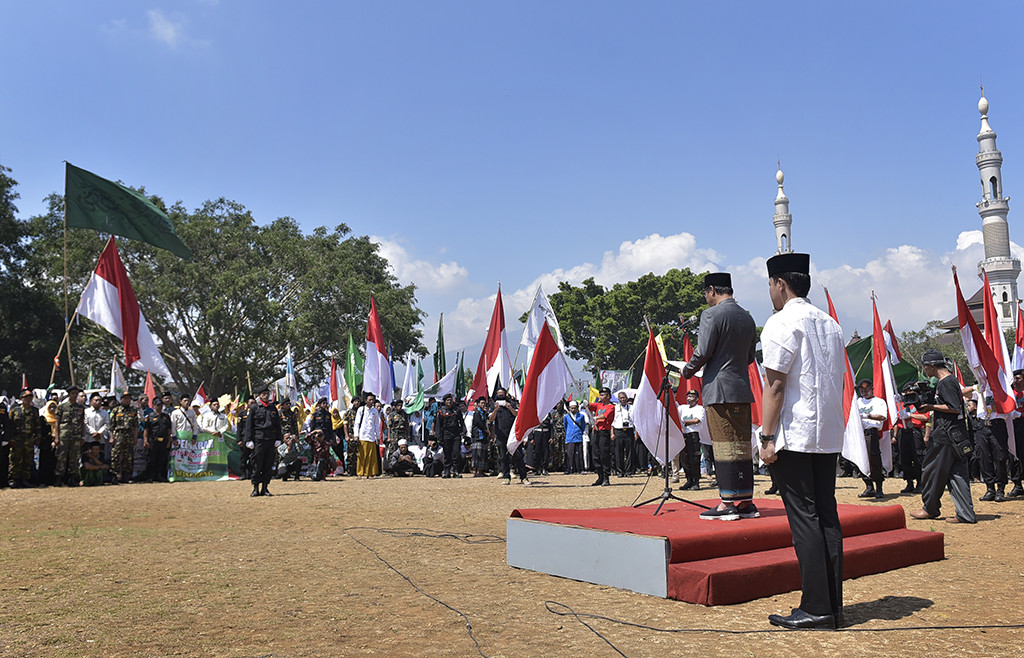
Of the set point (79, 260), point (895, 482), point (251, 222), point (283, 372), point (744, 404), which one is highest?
point (251, 222)

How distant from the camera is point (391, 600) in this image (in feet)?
16.6

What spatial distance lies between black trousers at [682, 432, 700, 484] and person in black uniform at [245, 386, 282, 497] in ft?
23.3

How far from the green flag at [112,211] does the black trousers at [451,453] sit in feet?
23.7

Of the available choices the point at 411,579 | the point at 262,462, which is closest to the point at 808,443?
the point at 411,579

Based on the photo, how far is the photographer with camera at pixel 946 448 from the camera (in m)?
8.40

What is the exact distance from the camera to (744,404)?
621 centimetres

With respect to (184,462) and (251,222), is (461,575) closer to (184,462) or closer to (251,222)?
(184,462)

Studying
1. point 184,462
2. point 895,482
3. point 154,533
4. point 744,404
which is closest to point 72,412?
point 184,462

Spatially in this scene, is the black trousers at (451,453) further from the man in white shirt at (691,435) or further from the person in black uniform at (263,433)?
the man in white shirt at (691,435)

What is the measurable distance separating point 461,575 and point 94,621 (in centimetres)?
244

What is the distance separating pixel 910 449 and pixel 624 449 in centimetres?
724

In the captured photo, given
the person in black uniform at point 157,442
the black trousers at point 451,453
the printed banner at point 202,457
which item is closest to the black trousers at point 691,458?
the black trousers at point 451,453

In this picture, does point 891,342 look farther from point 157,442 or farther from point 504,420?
point 157,442

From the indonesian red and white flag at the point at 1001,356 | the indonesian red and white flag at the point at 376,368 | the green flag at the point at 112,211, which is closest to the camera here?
the indonesian red and white flag at the point at 1001,356
